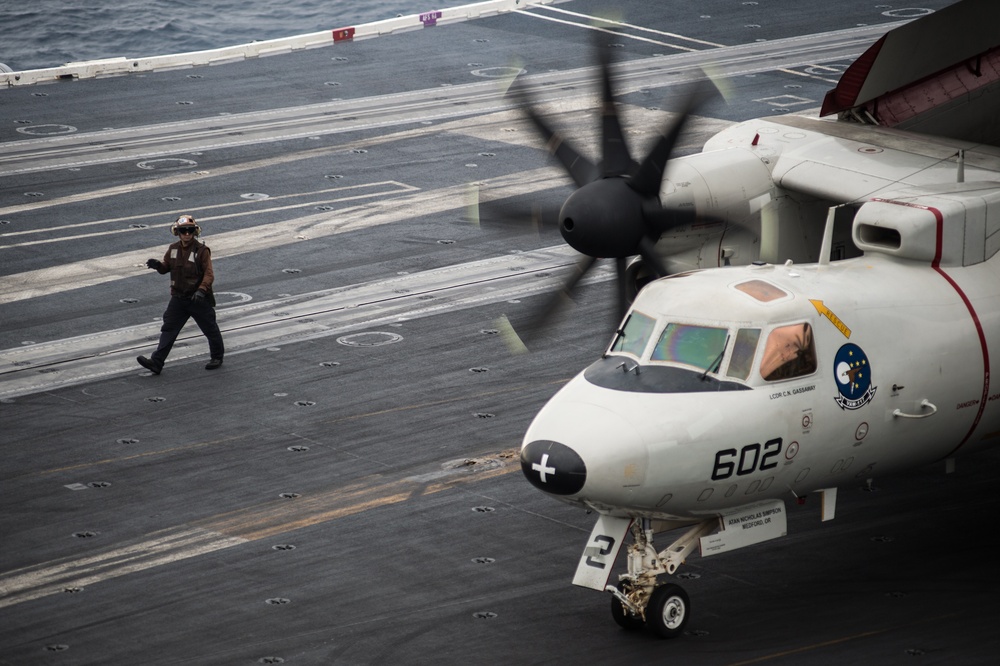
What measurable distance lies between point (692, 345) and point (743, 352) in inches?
24.8

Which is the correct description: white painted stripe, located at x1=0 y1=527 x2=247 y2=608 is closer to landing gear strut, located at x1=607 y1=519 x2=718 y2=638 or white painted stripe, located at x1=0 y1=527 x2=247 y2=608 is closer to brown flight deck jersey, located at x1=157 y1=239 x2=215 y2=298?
landing gear strut, located at x1=607 y1=519 x2=718 y2=638

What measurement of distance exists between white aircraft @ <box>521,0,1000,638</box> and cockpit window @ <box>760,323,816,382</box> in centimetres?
2

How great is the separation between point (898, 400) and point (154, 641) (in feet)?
32.6

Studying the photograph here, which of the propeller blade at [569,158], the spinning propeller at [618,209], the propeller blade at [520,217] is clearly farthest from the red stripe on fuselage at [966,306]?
the propeller blade at [520,217]

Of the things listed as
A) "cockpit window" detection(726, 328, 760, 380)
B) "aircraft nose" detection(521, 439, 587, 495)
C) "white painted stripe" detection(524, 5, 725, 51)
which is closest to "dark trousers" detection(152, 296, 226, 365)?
"aircraft nose" detection(521, 439, 587, 495)

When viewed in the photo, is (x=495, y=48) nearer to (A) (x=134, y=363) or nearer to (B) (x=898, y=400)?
(A) (x=134, y=363)

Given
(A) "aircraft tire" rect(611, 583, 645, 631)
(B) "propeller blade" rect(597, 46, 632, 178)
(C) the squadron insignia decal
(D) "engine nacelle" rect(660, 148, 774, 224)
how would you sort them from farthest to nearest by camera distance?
(D) "engine nacelle" rect(660, 148, 774, 224) < (B) "propeller blade" rect(597, 46, 632, 178) < (C) the squadron insignia decal < (A) "aircraft tire" rect(611, 583, 645, 631)

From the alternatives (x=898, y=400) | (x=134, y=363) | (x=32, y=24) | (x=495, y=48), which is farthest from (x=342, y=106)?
(x=32, y=24)

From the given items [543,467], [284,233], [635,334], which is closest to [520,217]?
[635,334]

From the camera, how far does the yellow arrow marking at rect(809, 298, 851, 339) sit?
1784 cm

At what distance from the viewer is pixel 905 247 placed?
1900cm

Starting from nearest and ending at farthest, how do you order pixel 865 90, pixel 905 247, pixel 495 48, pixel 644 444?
pixel 644 444 → pixel 905 247 → pixel 865 90 → pixel 495 48

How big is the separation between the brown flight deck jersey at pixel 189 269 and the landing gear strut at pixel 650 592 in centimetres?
1289

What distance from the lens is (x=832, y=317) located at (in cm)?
1788
